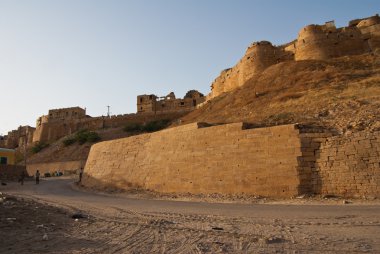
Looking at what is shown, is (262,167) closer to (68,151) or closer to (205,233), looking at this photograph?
(205,233)

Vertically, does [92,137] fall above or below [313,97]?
above

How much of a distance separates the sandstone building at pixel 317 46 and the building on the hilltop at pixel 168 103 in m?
19.7

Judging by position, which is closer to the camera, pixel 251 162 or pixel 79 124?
pixel 251 162

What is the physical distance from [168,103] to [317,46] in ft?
99.3

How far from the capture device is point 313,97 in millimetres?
21062

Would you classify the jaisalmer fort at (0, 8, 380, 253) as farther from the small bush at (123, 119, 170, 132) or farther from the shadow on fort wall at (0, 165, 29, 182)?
the small bush at (123, 119, 170, 132)

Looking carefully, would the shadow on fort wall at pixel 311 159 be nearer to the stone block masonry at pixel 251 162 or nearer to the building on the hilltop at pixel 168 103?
the stone block masonry at pixel 251 162

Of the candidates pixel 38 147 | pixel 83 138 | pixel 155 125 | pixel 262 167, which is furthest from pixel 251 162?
pixel 38 147

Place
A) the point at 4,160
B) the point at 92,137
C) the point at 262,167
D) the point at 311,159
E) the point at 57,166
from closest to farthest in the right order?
the point at 311,159, the point at 262,167, the point at 4,160, the point at 57,166, the point at 92,137

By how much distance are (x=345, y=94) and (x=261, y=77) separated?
10.5m

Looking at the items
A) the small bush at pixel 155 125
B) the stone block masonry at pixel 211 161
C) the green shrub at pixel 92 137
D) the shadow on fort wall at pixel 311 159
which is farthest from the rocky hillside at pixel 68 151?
the shadow on fort wall at pixel 311 159

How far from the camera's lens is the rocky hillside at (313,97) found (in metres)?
15.6

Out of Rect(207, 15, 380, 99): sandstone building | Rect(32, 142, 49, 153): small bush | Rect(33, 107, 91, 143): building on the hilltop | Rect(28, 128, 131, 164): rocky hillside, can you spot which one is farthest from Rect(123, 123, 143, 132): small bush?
Rect(207, 15, 380, 99): sandstone building

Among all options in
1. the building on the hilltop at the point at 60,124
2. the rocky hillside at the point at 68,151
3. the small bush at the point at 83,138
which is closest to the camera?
the rocky hillside at the point at 68,151
